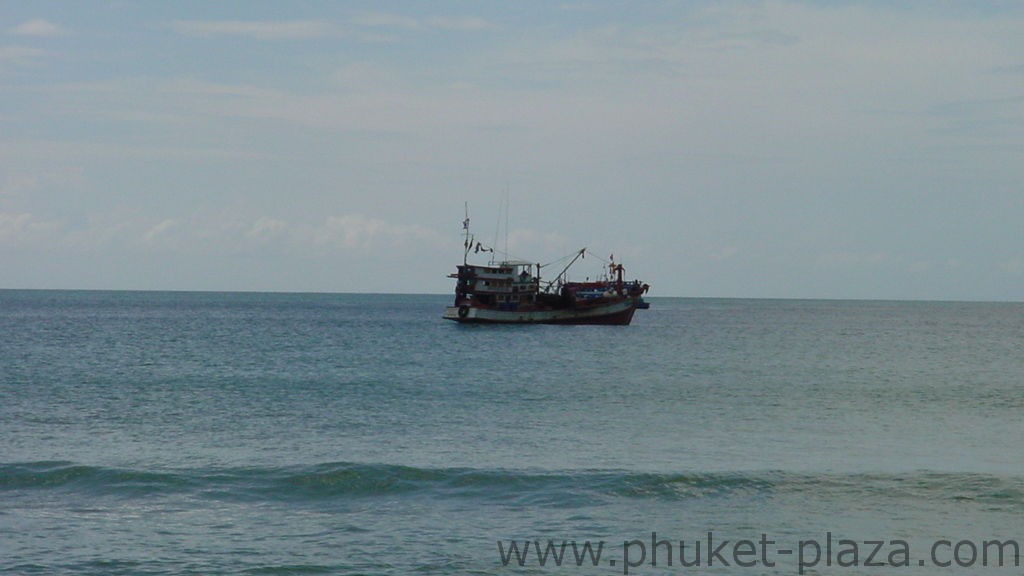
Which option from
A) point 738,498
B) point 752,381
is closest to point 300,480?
point 738,498

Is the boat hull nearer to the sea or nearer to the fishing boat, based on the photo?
the fishing boat

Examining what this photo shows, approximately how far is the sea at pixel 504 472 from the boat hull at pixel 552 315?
46082 millimetres

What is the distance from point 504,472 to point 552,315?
82341mm

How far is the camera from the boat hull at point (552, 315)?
10381cm

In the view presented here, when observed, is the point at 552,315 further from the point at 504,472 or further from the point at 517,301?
the point at 504,472

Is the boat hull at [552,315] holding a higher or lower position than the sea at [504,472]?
higher


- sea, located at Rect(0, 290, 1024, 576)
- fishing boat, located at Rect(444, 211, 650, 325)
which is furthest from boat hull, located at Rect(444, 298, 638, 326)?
sea, located at Rect(0, 290, 1024, 576)

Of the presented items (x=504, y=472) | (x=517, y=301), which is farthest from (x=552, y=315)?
(x=504, y=472)

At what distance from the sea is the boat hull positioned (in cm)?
4608

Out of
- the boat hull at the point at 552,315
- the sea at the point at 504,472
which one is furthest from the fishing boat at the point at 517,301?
the sea at the point at 504,472

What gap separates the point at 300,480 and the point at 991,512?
14698mm

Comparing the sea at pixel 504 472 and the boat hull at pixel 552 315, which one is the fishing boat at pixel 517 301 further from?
the sea at pixel 504 472

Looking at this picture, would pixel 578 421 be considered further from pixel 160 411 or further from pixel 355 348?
pixel 355 348

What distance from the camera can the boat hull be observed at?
341 feet
